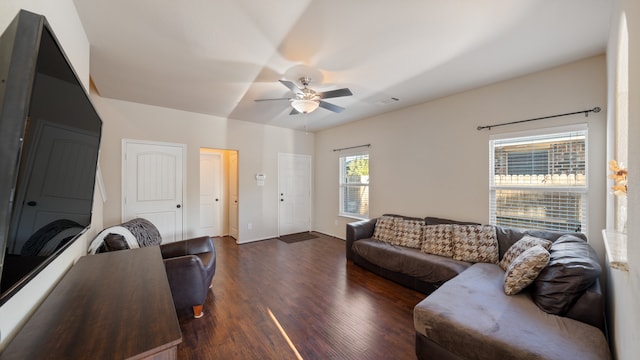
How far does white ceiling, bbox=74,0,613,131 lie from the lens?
5.68 feet

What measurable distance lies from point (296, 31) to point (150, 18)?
1.11 meters

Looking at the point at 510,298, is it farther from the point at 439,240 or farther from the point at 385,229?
the point at 385,229

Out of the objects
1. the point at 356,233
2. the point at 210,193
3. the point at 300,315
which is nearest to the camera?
the point at 300,315

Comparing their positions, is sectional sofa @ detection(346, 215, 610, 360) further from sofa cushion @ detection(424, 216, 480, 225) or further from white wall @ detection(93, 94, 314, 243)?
white wall @ detection(93, 94, 314, 243)

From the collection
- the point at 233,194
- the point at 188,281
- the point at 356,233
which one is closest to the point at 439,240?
the point at 356,233

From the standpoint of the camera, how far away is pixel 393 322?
7.48 ft

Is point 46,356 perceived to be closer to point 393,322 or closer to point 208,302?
point 208,302

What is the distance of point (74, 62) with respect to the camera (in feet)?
5.62

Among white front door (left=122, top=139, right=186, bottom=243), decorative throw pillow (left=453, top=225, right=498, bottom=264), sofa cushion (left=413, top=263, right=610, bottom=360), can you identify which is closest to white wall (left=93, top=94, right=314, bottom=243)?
white front door (left=122, top=139, right=186, bottom=243)

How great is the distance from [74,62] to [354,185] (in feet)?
14.0

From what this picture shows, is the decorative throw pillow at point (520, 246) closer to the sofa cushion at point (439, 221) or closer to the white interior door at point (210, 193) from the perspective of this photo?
the sofa cushion at point (439, 221)

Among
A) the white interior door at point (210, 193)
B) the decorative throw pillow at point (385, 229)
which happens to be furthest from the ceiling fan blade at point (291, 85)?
the white interior door at point (210, 193)

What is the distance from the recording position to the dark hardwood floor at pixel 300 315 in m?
1.92

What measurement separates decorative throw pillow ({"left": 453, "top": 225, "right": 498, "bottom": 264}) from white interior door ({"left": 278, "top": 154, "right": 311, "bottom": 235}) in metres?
3.58
